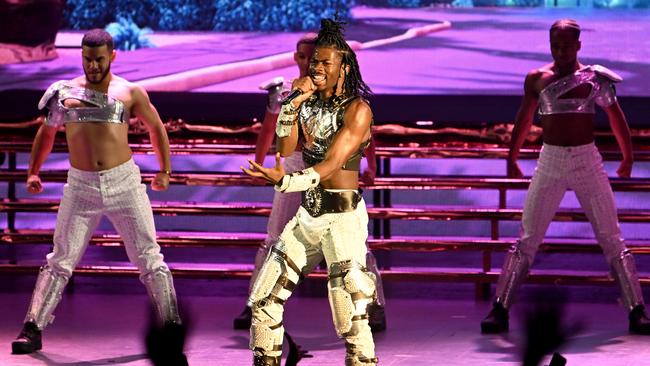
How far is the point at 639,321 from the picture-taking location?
9109 millimetres

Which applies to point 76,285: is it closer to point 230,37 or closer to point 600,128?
point 230,37

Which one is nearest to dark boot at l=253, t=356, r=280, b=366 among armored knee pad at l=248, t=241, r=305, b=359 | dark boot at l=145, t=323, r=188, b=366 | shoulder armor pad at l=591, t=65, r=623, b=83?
armored knee pad at l=248, t=241, r=305, b=359

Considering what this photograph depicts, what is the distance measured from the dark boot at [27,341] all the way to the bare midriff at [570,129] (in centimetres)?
330

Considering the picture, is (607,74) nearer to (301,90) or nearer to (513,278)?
(513,278)

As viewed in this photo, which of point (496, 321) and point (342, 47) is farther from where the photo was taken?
point (496, 321)

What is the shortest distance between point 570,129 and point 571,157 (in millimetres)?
179

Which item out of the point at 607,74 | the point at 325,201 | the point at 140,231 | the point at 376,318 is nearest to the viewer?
the point at 325,201

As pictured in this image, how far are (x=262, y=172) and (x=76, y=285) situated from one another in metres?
5.46

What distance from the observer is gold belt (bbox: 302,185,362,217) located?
22.3 feet

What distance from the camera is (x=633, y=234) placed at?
41.8ft

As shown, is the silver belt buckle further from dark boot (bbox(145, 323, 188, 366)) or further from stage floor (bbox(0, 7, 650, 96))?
stage floor (bbox(0, 7, 650, 96))

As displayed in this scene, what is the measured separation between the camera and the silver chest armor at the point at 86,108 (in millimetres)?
8531

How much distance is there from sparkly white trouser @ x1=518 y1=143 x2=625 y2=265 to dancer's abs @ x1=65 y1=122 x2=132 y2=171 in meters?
2.56

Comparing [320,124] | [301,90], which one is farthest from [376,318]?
[301,90]
